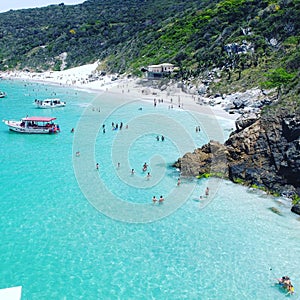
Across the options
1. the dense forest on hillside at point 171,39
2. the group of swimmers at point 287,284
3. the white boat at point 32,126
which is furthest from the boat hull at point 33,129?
the group of swimmers at point 287,284

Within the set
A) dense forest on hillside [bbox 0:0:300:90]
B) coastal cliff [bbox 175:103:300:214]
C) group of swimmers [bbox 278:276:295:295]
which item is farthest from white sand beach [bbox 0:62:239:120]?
group of swimmers [bbox 278:276:295:295]

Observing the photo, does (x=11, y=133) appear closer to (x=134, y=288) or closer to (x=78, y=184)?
(x=78, y=184)

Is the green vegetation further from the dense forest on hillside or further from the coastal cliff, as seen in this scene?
the dense forest on hillside

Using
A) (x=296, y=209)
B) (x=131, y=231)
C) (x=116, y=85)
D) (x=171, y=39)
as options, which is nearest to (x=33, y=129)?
(x=131, y=231)

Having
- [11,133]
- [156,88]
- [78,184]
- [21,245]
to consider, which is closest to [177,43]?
[156,88]

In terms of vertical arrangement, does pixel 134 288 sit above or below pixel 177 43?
below

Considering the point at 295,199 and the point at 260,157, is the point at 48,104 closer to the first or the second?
the point at 260,157

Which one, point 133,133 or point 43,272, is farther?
point 133,133
